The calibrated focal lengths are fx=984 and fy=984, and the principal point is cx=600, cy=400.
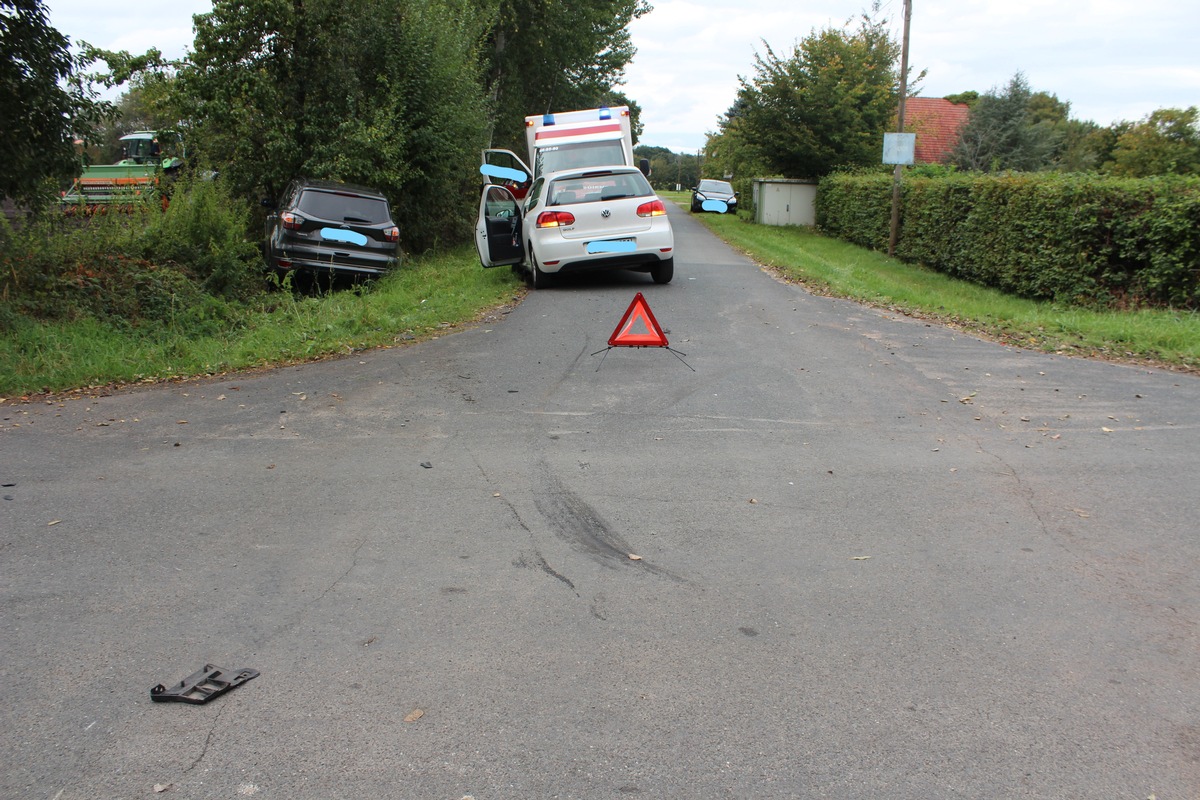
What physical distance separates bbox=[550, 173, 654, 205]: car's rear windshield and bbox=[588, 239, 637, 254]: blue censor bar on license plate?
2.01 ft

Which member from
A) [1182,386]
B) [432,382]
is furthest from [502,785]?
[1182,386]

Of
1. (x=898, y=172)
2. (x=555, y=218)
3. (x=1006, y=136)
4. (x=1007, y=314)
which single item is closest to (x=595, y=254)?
(x=555, y=218)

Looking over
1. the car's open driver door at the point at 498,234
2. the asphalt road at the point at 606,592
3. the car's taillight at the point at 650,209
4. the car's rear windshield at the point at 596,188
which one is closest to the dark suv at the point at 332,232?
the car's open driver door at the point at 498,234

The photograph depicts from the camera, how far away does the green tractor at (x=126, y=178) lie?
14.9 meters

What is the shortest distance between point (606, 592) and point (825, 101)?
103 ft

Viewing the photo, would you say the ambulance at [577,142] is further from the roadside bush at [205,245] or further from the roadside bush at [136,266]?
the roadside bush at [136,266]

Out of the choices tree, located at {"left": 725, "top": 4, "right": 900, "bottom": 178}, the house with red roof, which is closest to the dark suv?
tree, located at {"left": 725, "top": 4, "right": 900, "bottom": 178}

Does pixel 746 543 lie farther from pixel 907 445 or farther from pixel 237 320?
pixel 237 320

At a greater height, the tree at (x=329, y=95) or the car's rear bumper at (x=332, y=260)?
the tree at (x=329, y=95)

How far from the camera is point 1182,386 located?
8.92 metres

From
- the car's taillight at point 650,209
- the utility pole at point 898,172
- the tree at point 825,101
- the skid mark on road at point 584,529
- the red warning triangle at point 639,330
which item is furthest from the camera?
the tree at point 825,101


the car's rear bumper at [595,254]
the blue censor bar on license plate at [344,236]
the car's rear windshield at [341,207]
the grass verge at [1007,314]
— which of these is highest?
the car's rear windshield at [341,207]

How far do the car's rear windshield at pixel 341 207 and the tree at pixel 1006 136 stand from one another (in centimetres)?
3771

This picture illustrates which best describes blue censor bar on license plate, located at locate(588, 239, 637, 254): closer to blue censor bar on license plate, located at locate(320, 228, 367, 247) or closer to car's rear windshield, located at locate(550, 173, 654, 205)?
car's rear windshield, located at locate(550, 173, 654, 205)
